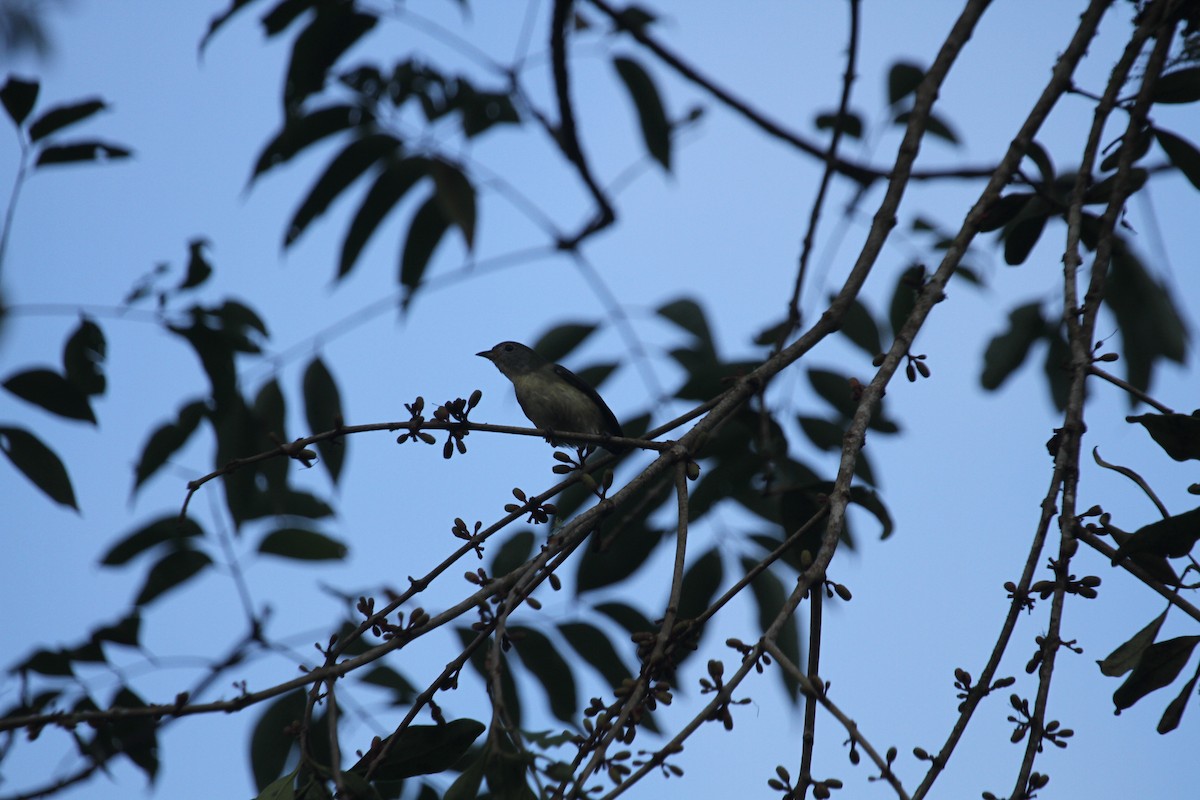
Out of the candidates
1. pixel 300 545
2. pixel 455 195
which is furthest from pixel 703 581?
pixel 455 195

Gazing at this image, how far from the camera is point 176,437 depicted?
174 inches

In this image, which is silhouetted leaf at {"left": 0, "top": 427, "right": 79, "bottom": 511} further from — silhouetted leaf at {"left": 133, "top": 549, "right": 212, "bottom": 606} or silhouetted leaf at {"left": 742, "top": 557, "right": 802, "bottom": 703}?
silhouetted leaf at {"left": 742, "top": 557, "right": 802, "bottom": 703}

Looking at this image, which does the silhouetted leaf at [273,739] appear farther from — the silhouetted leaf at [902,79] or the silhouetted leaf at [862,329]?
the silhouetted leaf at [902,79]

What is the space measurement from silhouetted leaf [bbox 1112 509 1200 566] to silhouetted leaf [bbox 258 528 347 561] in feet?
9.76

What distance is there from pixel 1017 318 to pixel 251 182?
334 cm

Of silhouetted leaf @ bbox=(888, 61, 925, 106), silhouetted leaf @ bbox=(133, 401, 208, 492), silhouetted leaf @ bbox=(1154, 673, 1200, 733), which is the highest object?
silhouetted leaf @ bbox=(888, 61, 925, 106)

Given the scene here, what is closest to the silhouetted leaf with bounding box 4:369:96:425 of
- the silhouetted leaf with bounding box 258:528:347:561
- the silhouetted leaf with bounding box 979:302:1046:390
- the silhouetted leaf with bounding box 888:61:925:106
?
the silhouetted leaf with bounding box 258:528:347:561

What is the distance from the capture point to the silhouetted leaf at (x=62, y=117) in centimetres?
414

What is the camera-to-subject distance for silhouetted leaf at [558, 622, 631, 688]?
12.7ft

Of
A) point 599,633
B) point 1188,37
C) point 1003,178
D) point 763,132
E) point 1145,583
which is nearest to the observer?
point 1145,583

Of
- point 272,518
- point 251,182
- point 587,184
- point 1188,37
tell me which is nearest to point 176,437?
point 272,518

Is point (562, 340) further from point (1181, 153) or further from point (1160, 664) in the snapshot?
point (1160, 664)

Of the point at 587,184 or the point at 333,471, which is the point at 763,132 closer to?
the point at 587,184

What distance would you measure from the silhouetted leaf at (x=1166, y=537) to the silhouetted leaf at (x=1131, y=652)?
0.45 feet
